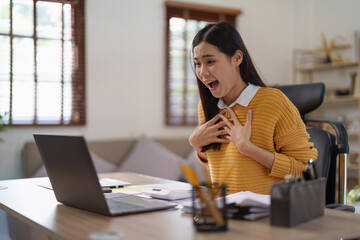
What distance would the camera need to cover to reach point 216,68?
1742mm

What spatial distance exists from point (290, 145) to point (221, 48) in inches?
17.0

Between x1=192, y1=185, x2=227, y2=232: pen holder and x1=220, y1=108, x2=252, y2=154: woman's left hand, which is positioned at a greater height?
x1=220, y1=108, x2=252, y2=154: woman's left hand

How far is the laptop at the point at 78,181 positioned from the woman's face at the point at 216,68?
1.70 feet

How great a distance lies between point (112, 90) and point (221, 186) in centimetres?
353

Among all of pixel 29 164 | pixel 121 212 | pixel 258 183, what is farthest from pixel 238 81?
pixel 29 164

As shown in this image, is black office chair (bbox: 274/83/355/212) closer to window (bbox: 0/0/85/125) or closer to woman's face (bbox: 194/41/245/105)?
woman's face (bbox: 194/41/245/105)

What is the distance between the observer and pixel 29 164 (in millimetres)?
3951

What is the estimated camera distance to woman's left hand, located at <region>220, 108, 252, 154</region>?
5.28ft

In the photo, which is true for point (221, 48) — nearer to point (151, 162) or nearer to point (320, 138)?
point (320, 138)

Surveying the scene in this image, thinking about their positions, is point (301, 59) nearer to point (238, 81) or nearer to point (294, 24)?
point (294, 24)

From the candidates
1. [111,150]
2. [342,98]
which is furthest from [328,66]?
[111,150]

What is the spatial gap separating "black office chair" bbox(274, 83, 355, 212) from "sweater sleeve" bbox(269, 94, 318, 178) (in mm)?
333

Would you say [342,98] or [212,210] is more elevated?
[342,98]

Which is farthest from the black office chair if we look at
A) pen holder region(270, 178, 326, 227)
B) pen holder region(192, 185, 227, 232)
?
pen holder region(192, 185, 227, 232)
